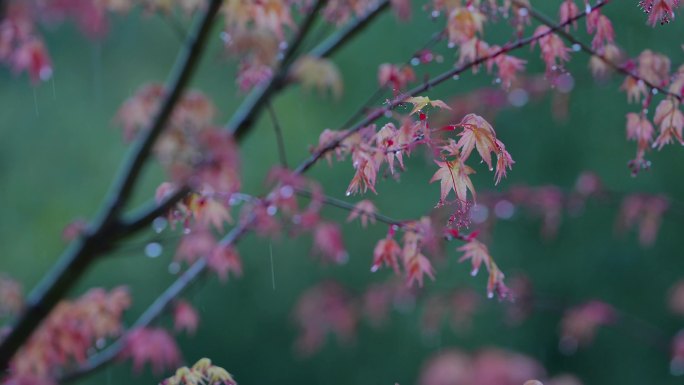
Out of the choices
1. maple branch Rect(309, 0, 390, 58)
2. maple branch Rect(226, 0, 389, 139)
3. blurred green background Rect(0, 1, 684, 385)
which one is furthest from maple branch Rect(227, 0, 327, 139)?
blurred green background Rect(0, 1, 684, 385)

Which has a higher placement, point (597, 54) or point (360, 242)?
point (597, 54)

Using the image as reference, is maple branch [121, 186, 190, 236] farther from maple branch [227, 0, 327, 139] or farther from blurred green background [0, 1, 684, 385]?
blurred green background [0, 1, 684, 385]

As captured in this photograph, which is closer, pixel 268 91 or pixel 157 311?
pixel 268 91

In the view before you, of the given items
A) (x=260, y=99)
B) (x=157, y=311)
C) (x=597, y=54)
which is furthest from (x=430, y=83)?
(x=157, y=311)

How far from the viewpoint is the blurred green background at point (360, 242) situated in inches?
203

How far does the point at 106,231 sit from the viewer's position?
2115 millimetres

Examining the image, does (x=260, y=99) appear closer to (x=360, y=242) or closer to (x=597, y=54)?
(x=597, y=54)

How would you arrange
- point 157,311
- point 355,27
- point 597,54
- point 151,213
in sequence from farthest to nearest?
point 157,311, point 355,27, point 151,213, point 597,54

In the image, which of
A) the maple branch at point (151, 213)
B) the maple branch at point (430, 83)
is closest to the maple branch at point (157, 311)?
the maple branch at point (151, 213)

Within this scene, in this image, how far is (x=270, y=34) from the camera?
2438mm

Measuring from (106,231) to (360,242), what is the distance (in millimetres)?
3188

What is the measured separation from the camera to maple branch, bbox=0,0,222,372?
2.07 m

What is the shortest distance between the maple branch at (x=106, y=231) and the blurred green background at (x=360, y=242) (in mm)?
Result: 2956

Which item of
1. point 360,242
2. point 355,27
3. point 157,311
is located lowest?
point 360,242
